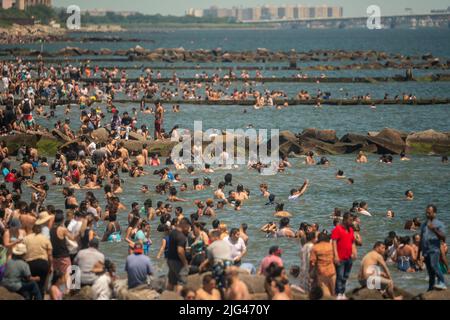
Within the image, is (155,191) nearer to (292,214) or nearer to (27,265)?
(292,214)

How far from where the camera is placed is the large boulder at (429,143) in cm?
4500

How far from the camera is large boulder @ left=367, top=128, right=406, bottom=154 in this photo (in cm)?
4484

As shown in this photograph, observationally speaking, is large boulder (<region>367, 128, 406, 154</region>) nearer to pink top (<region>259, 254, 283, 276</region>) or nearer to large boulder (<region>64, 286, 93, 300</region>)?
pink top (<region>259, 254, 283, 276</region>)

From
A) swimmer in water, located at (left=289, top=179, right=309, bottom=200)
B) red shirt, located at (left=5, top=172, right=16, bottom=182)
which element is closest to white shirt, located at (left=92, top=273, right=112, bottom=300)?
red shirt, located at (left=5, top=172, right=16, bottom=182)

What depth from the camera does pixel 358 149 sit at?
148 ft

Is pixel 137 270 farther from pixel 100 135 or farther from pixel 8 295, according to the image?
pixel 100 135

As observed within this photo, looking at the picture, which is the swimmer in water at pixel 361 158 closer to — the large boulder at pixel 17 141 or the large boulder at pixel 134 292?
the large boulder at pixel 17 141

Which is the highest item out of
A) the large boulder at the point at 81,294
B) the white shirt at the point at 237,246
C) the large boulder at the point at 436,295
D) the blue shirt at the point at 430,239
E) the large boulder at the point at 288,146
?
the blue shirt at the point at 430,239

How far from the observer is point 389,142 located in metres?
45.1

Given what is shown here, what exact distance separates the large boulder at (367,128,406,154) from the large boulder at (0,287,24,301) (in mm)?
29913

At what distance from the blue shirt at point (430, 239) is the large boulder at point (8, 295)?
7932 millimetres

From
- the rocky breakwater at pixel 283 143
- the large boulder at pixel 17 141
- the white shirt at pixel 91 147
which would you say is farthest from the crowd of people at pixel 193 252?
the rocky breakwater at pixel 283 143
